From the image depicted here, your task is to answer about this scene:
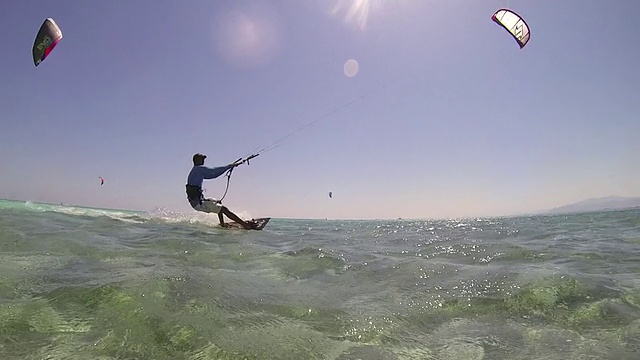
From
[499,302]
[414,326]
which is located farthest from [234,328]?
[499,302]

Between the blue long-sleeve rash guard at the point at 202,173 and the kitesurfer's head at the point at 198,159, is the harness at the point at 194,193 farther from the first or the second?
the kitesurfer's head at the point at 198,159

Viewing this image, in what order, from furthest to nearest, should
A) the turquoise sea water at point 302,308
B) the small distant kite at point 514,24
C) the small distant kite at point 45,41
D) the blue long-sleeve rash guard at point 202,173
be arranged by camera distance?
the small distant kite at point 514,24 → the blue long-sleeve rash guard at point 202,173 → the small distant kite at point 45,41 → the turquoise sea water at point 302,308

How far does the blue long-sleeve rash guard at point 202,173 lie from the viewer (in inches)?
583

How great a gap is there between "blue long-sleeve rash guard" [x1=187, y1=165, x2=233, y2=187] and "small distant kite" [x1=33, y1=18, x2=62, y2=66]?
6.81 m

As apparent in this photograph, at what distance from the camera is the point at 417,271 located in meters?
6.05

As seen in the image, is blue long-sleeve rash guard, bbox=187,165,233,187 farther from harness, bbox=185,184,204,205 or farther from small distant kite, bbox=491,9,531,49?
small distant kite, bbox=491,9,531,49

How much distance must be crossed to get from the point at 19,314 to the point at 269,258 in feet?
14.4

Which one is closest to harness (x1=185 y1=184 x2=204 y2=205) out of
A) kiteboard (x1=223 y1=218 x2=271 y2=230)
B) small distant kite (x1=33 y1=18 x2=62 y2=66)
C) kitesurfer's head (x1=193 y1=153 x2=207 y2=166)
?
kitesurfer's head (x1=193 y1=153 x2=207 y2=166)

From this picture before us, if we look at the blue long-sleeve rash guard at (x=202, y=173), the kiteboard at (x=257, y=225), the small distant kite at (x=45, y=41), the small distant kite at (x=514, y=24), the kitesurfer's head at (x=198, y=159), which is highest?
the small distant kite at (x=514, y=24)

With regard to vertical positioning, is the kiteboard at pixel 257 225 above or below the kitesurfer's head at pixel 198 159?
below

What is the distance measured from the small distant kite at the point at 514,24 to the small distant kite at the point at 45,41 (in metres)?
18.2

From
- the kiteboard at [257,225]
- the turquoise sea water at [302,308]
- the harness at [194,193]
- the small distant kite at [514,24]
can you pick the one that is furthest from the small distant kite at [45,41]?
the small distant kite at [514,24]

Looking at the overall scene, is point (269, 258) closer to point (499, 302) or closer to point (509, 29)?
point (499, 302)

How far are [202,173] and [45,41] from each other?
7.53 m
